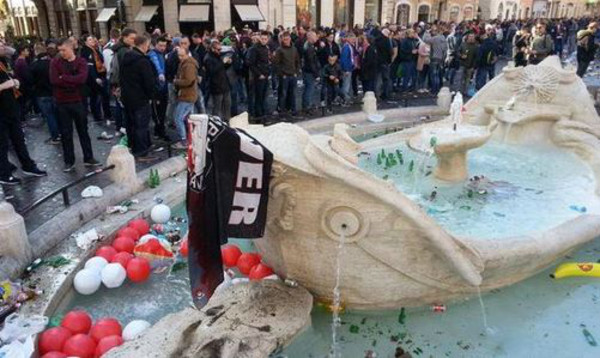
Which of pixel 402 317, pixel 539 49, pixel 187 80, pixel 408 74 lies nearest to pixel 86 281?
pixel 402 317

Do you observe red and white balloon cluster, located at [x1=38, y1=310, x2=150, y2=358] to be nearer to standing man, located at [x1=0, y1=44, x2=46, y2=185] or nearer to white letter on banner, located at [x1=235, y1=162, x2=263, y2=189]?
white letter on banner, located at [x1=235, y1=162, x2=263, y2=189]

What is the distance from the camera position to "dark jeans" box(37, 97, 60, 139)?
335 inches

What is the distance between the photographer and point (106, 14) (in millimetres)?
24062

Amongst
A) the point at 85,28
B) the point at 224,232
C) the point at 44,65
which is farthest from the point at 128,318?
the point at 85,28

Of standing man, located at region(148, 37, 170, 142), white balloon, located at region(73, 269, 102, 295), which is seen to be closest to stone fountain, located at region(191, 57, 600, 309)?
white balloon, located at region(73, 269, 102, 295)

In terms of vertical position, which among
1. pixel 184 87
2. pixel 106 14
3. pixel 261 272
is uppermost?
pixel 106 14

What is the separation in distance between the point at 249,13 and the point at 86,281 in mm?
20480

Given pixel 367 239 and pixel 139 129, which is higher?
pixel 367 239

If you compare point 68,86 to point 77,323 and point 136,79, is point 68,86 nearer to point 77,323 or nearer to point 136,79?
point 136,79

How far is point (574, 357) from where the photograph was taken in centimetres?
380

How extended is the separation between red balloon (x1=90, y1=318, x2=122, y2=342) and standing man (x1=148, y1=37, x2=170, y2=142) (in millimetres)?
5396

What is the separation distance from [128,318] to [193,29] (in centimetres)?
2094

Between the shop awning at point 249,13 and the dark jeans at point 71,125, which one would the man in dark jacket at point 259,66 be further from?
the shop awning at point 249,13

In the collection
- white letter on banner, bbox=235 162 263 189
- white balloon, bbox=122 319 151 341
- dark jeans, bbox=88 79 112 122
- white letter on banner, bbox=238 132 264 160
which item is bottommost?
white balloon, bbox=122 319 151 341
